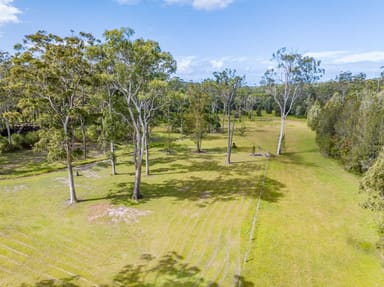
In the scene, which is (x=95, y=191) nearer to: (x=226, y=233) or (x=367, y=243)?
(x=226, y=233)

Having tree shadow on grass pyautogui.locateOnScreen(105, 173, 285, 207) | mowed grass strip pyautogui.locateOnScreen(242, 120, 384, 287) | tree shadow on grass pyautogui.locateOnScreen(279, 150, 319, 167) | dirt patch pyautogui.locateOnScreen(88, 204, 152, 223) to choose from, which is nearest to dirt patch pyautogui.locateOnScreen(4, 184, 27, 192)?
tree shadow on grass pyautogui.locateOnScreen(105, 173, 285, 207)

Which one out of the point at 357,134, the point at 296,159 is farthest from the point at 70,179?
the point at 357,134

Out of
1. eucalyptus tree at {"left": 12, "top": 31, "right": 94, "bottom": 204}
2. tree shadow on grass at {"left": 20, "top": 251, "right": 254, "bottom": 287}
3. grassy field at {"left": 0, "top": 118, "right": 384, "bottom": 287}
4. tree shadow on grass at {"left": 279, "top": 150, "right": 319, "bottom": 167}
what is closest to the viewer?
tree shadow on grass at {"left": 20, "top": 251, "right": 254, "bottom": 287}

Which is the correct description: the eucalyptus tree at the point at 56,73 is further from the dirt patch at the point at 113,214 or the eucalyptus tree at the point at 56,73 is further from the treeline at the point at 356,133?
the treeline at the point at 356,133

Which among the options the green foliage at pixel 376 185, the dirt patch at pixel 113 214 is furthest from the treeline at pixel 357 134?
the dirt patch at pixel 113 214

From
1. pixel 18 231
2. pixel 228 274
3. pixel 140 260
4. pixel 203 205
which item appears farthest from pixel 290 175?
pixel 18 231

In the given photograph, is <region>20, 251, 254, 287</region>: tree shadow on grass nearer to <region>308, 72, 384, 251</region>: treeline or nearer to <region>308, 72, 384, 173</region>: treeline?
<region>308, 72, 384, 251</region>: treeline

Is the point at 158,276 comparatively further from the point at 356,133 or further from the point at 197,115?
the point at 197,115
